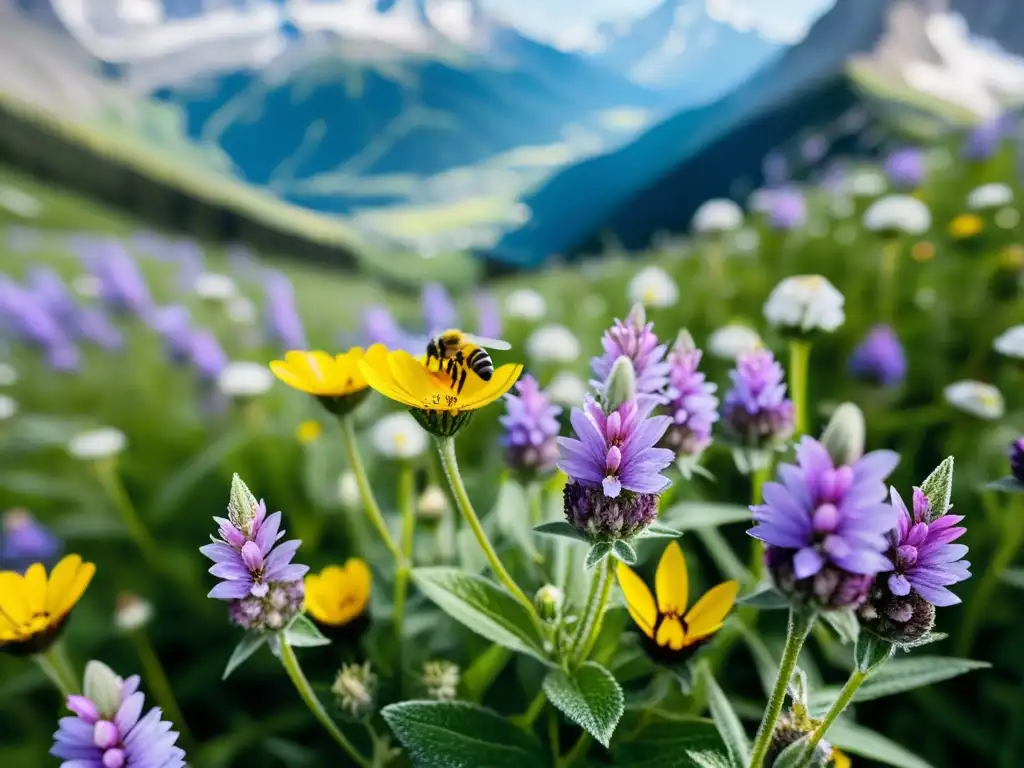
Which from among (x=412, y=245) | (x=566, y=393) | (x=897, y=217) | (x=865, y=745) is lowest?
(x=865, y=745)

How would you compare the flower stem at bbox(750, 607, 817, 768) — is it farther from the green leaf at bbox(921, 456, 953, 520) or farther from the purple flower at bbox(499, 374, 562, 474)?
the purple flower at bbox(499, 374, 562, 474)

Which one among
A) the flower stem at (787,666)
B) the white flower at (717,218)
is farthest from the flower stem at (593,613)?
the white flower at (717,218)

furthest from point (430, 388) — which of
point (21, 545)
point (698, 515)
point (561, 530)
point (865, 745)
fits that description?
point (21, 545)

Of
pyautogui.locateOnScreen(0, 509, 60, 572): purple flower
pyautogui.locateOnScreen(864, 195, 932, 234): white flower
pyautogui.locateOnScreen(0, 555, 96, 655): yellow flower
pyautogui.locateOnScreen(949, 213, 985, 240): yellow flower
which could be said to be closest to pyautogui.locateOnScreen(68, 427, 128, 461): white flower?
pyautogui.locateOnScreen(0, 509, 60, 572): purple flower

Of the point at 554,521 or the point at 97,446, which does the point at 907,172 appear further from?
the point at 97,446

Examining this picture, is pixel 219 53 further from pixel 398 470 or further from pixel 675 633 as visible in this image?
pixel 675 633
